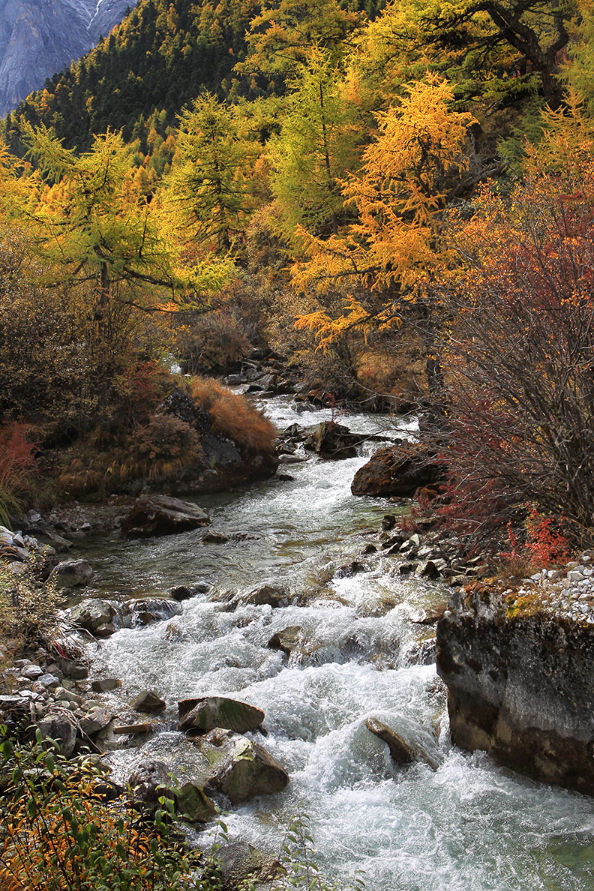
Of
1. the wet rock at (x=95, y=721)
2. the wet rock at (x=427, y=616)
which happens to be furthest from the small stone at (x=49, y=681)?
the wet rock at (x=427, y=616)

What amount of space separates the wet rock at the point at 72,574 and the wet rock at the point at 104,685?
10.5ft

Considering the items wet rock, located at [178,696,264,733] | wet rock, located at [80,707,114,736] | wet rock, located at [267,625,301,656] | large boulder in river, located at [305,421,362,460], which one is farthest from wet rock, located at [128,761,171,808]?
large boulder in river, located at [305,421,362,460]

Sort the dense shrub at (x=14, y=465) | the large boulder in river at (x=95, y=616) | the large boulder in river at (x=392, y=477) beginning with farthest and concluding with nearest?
the large boulder in river at (x=392, y=477), the dense shrub at (x=14, y=465), the large boulder in river at (x=95, y=616)

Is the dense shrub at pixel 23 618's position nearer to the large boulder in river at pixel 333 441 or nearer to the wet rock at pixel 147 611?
the wet rock at pixel 147 611

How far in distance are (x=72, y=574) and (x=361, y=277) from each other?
11756 mm

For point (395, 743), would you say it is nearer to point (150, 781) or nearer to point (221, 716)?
point (221, 716)

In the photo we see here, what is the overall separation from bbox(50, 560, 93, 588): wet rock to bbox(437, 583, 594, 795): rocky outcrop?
6.40m

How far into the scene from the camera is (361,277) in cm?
1730

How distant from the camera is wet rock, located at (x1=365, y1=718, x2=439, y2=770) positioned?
523 cm

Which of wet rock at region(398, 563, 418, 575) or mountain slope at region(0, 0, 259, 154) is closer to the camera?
wet rock at region(398, 563, 418, 575)

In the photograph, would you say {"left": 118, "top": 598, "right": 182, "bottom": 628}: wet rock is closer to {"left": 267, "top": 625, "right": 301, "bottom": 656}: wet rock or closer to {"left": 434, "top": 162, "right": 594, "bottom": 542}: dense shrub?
{"left": 267, "top": 625, "right": 301, "bottom": 656}: wet rock

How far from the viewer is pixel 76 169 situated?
14.1 meters

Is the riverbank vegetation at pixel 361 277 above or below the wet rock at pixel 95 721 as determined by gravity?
above

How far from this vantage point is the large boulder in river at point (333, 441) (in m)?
16.1
